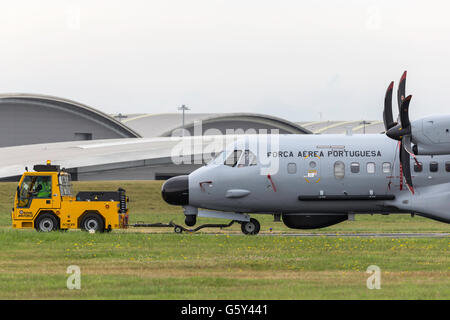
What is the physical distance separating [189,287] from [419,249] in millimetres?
9842

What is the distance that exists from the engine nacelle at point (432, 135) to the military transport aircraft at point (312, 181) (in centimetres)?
345

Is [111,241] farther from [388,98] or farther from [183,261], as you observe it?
[388,98]

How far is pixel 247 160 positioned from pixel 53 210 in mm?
7185

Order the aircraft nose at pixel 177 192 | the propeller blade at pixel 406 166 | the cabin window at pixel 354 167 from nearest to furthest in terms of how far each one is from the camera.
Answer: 1. the propeller blade at pixel 406 166
2. the cabin window at pixel 354 167
3. the aircraft nose at pixel 177 192

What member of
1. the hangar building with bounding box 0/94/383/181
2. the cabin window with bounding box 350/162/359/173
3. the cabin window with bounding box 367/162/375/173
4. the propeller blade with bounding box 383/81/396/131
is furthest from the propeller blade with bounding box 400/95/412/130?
the hangar building with bounding box 0/94/383/181

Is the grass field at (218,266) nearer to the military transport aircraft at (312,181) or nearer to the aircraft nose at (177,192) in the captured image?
the aircraft nose at (177,192)

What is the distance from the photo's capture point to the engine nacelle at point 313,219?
27422 mm

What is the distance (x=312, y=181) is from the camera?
88.8ft

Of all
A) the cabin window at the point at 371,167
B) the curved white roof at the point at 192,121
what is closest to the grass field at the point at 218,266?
the cabin window at the point at 371,167

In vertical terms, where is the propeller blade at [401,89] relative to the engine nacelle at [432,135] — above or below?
above

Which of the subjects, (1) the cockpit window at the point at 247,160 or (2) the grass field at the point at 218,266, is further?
(1) the cockpit window at the point at 247,160

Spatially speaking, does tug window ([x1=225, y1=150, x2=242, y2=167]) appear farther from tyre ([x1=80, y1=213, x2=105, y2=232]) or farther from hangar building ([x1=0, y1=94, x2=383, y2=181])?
hangar building ([x1=0, y1=94, x2=383, y2=181])

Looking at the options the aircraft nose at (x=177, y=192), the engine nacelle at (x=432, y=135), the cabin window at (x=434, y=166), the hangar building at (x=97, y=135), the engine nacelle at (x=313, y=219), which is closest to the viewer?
the engine nacelle at (x=432, y=135)
